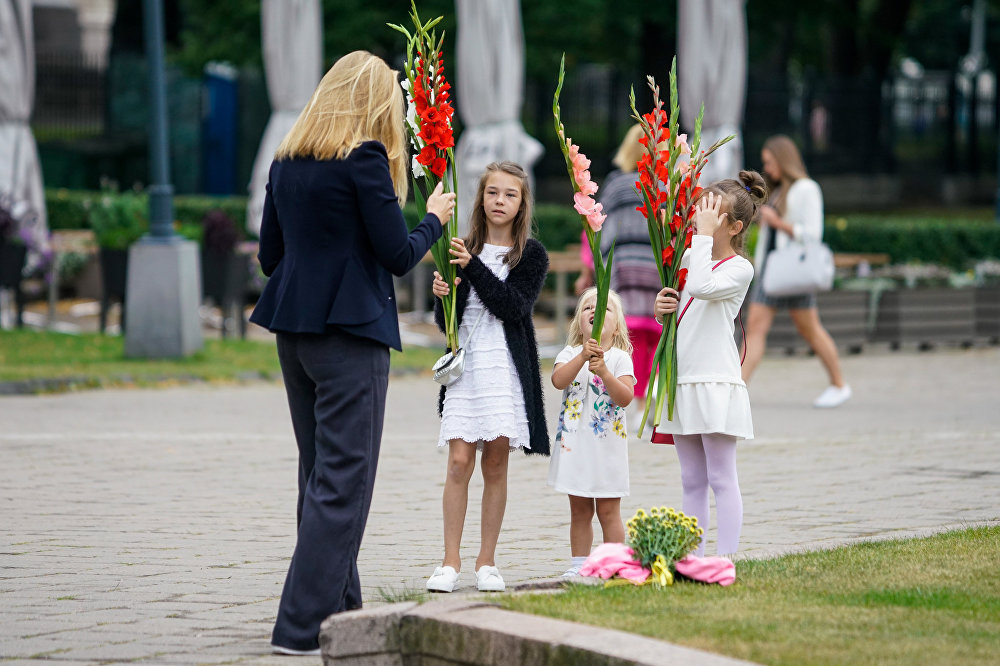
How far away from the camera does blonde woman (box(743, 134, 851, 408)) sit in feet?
36.7

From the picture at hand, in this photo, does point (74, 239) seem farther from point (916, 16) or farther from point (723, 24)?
point (916, 16)

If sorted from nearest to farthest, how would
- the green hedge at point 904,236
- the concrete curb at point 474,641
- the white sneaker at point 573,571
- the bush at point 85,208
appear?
the concrete curb at point 474,641 → the white sneaker at point 573,571 → the green hedge at point 904,236 → the bush at point 85,208

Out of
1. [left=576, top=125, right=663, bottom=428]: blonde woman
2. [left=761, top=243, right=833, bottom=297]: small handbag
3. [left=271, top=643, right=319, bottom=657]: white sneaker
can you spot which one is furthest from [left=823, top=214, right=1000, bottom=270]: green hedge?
[left=271, top=643, right=319, bottom=657]: white sneaker

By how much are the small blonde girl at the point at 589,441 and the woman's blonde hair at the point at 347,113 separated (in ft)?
4.18

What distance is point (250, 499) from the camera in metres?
7.85

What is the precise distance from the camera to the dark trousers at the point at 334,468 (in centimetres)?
494

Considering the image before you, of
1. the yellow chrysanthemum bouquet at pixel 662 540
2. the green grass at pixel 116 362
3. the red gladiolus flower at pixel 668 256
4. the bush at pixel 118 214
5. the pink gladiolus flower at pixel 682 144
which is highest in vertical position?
the pink gladiolus flower at pixel 682 144

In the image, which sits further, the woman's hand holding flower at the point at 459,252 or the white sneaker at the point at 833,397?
the white sneaker at the point at 833,397

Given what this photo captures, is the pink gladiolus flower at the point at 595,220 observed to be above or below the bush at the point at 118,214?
above

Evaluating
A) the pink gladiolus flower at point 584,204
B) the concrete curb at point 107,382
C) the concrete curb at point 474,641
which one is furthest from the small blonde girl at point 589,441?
the concrete curb at point 107,382

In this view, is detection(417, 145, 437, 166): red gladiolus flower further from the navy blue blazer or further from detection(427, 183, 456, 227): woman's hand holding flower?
the navy blue blazer

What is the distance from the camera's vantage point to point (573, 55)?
30.7m

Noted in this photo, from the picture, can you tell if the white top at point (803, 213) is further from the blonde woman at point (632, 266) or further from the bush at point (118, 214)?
the bush at point (118, 214)

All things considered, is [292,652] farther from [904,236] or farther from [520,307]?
[904,236]
